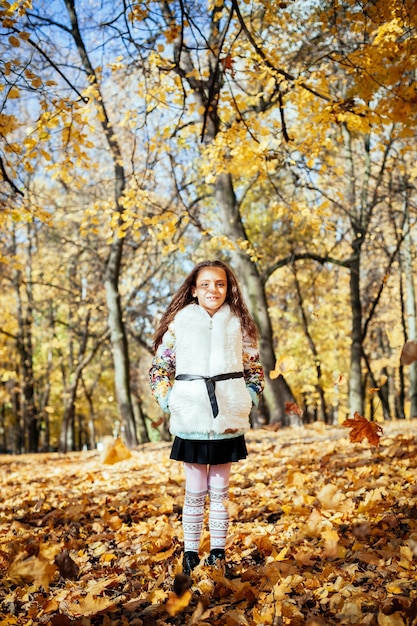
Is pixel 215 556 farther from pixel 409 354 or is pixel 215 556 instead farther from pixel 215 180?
pixel 215 180

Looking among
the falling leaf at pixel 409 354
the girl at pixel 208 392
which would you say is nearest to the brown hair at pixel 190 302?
the girl at pixel 208 392

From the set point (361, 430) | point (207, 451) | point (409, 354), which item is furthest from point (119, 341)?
point (409, 354)

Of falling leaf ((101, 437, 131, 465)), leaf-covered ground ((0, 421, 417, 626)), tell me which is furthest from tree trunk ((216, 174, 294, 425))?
falling leaf ((101, 437, 131, 465))

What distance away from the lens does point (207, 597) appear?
245cm

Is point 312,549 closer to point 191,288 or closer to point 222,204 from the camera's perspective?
point 191,288

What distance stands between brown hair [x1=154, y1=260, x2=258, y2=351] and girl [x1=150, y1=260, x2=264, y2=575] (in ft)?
0.05

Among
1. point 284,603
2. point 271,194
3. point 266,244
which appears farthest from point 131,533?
point 266,244

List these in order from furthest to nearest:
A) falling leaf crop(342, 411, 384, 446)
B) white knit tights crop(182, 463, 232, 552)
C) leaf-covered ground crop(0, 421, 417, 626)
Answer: falling leaf crop(342, 411, 384, 446), white knit tights crop(182, 463, 232, 552), leaf-covered ground crop(0, 421, 417, 626)

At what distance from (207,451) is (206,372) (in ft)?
1.35

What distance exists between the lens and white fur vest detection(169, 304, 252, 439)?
2736mm

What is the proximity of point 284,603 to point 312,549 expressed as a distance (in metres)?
0.71

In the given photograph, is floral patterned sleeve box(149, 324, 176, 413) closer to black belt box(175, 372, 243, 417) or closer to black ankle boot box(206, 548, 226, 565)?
black belt box(175, 372, 243, 417)

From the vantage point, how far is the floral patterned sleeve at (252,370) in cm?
296

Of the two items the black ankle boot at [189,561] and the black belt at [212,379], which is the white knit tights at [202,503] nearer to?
the black ankle boot at [189,561]
